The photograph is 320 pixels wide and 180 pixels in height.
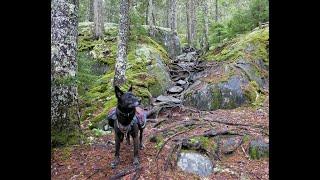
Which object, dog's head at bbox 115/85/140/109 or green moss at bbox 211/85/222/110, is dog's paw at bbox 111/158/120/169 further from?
green moss at bbox 211/85/222/110

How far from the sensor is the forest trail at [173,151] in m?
6.62

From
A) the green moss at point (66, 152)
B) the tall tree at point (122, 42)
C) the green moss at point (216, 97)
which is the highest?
the tall tree at point (122, 42)

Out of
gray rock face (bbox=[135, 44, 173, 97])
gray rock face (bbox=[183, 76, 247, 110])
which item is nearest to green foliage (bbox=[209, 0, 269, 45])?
gray rock face (bbox=[135, 44, 173, 97])

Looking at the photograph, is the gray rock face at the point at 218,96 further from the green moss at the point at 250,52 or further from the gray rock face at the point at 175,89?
the green moss at the point at 250,52

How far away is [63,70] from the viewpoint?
7.35 m

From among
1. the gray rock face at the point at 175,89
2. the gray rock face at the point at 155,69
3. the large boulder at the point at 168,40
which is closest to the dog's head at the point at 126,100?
the gray rock face at the point at 155,69

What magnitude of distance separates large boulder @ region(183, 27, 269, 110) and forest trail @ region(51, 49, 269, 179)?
5.92ft

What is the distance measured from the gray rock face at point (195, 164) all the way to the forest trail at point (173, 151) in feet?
0.45

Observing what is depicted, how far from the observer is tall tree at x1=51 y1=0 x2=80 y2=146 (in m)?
7.29
